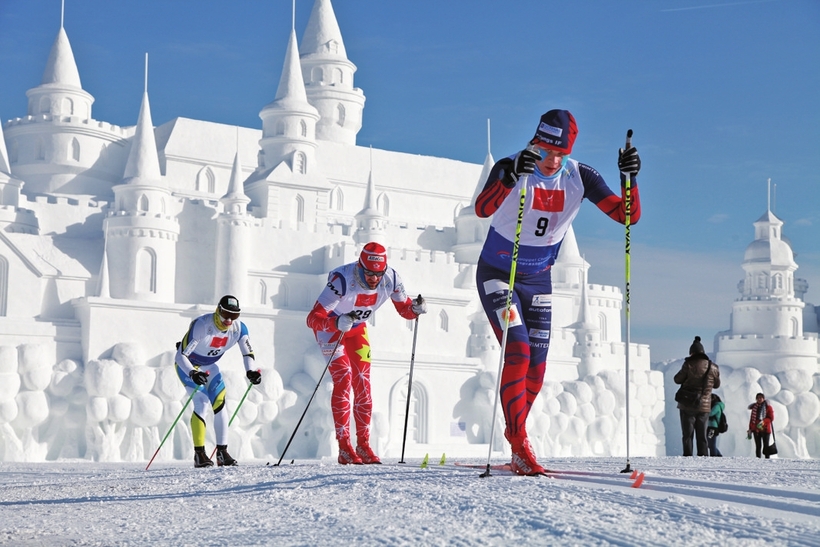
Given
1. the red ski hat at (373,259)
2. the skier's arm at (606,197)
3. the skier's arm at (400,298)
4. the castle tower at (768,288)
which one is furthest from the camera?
the castle tower at (768,288)

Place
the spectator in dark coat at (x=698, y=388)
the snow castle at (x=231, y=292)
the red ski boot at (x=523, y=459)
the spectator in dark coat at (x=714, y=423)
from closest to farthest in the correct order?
1. the red ski boot at (x=523, y=459)
2. the spectator in dark coat at (x=698, y=388)
3. the spectator in dark coat at (x=714, y=423)
4. the snow castle at (x=231, y=292)

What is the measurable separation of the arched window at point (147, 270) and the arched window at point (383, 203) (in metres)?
19.2

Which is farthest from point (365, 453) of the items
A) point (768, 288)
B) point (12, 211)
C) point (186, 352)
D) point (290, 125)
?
point (768, 288)

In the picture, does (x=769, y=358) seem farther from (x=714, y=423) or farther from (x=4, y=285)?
(x=714, y=423)

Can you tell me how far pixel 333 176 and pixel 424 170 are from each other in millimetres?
6261

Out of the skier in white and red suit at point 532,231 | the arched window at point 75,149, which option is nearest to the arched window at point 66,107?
the arched window at point 75,149

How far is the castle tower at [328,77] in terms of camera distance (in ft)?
190

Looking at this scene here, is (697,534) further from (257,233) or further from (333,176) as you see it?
(333,176)

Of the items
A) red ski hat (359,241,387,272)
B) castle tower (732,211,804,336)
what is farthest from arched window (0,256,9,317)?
castle tower (732,211,804,336)

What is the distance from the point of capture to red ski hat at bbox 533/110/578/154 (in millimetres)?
7684

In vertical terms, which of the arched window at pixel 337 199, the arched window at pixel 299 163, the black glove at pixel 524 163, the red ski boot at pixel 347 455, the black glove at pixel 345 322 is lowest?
the red ski boot at pixel 347 455

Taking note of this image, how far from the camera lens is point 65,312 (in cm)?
3919

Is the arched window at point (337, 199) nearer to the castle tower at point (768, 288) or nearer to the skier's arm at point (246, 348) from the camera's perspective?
the castle tower at point (768, 288)

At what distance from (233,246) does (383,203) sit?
1762 centimetres
